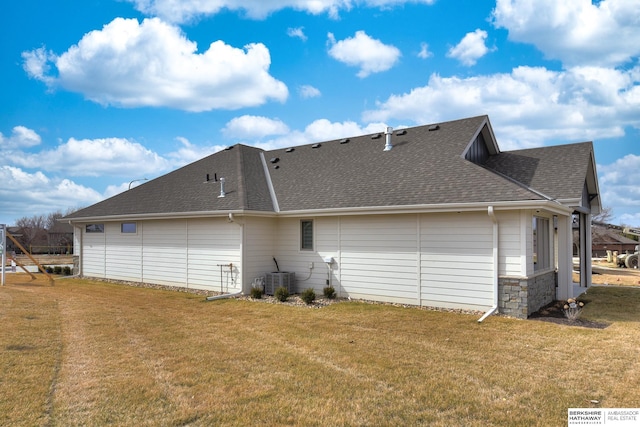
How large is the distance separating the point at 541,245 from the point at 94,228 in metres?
17.3

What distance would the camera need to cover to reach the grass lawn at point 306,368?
165 inches

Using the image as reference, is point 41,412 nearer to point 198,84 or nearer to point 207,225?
point 207,225

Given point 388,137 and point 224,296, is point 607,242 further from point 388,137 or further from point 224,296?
point 224,296

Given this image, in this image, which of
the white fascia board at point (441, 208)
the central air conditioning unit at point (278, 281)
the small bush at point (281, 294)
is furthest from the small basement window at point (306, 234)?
the small bush at point (281, 294)

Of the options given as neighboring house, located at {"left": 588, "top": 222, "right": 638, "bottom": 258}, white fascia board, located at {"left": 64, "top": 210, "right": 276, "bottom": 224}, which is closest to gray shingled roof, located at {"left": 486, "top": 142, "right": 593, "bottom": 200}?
white fascia board, located at {"left": 64, "top": 210, "right": 276, "bottom": 224}

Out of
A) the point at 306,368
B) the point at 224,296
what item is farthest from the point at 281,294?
the point at 306,368

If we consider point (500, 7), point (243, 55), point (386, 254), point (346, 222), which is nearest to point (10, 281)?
point (243, 55)

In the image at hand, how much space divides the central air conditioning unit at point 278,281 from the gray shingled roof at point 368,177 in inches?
82.0

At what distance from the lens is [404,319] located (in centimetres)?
898

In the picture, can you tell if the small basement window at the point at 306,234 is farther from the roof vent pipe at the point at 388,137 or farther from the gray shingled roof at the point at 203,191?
the roof vent pipe at the point at 388,137

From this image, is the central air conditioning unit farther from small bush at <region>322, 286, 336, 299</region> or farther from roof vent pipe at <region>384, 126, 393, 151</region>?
roof vent pipe at <region>384, 126, 393, 151</region>

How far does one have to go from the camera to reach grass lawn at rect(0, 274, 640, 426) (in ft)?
13.8

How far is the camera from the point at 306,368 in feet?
18.4

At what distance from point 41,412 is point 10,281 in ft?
52.3
